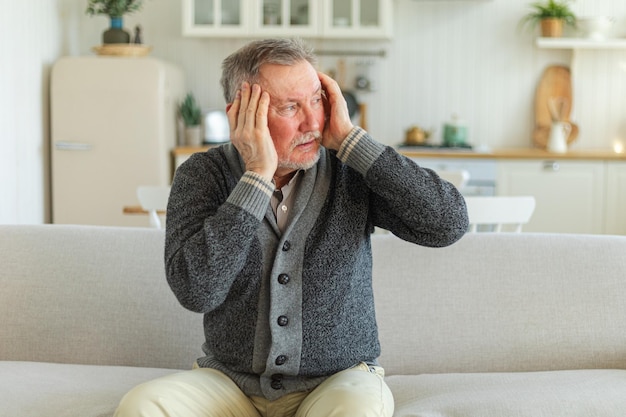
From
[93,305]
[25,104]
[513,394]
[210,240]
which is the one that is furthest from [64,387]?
[25,104]

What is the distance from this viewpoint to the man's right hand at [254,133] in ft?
6.10

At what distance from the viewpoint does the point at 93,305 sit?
95.5 inches

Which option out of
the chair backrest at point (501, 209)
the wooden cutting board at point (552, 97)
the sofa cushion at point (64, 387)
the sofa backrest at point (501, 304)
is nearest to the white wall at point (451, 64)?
the wooden cutting board at point (552, 97)

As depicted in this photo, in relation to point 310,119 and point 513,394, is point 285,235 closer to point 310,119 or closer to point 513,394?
point 310,119

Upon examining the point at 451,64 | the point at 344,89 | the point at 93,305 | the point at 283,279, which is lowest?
the point at 93,305

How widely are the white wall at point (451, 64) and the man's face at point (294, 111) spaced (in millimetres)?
3642

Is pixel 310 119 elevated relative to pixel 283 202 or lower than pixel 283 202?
elevated

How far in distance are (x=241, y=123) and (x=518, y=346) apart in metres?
0.95

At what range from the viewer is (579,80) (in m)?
5.46

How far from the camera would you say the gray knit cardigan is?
184 cm

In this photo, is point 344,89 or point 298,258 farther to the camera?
point 344,89

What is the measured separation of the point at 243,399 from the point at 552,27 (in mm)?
3964

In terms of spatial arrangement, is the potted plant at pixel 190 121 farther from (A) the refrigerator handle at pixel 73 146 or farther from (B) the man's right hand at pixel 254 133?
(B) the man's right hand at pixel 254 133

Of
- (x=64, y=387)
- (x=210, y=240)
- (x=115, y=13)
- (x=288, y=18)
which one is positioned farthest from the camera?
(x=288, y=18)
